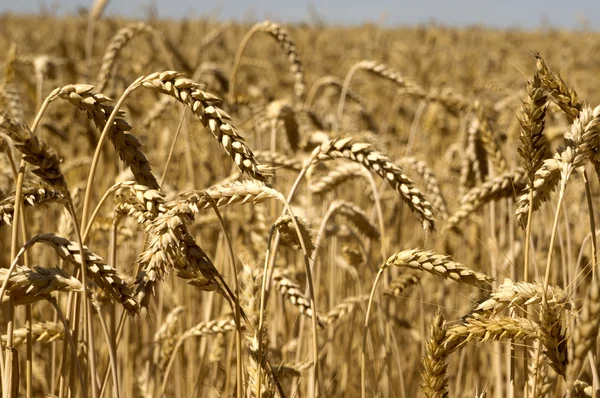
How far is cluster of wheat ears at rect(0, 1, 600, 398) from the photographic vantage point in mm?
1155

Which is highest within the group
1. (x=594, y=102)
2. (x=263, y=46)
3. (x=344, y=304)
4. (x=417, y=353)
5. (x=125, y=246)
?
(x=263, y=46)

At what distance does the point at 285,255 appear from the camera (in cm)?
295

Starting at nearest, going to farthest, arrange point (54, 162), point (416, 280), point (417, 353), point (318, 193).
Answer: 1. point (54, 162)
2. point (416, 280)
3. point (318, 193)
4. point (417, 353)

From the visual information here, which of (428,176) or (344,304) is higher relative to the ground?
(428,176)

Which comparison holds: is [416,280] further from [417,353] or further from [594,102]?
[594,102]

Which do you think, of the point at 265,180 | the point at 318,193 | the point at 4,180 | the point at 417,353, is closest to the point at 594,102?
the point at 417,353

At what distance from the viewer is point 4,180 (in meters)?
2.64

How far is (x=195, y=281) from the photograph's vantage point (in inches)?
47.4

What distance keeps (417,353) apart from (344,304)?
0.71 m

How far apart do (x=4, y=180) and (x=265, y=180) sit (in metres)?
1.85

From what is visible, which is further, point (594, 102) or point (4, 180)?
point (594, 102)

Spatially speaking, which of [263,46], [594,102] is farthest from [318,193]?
[263,46]

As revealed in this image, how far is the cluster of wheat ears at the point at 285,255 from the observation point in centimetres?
116

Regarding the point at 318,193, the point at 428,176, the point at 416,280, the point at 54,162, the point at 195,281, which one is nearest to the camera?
the point at 54,162
